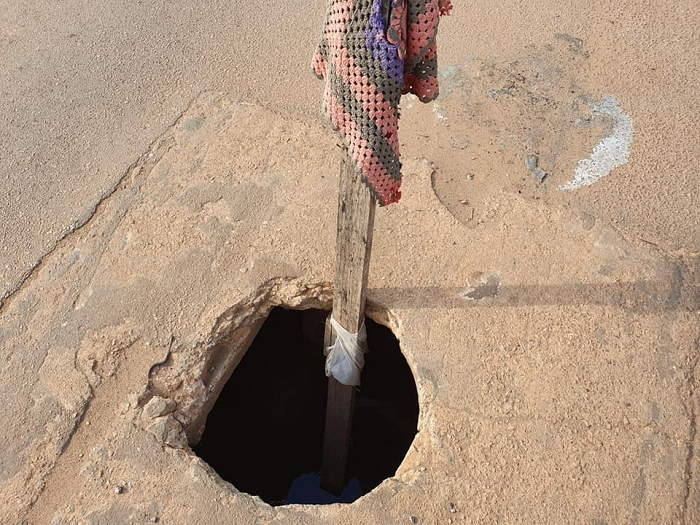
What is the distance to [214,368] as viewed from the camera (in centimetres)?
392

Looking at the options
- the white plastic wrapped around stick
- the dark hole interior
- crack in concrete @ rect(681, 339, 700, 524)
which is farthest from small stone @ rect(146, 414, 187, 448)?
crack in concrete @ rect(681, 339, 700, 524)

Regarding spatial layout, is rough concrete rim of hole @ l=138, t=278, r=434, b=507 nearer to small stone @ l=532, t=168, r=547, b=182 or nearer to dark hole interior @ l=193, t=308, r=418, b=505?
dark hole interior @ l=193, t=308, r=418, b=505

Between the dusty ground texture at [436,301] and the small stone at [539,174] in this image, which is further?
the small stone at [539,174]

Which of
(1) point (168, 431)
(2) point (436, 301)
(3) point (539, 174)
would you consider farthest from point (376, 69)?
(3) point (539, 174)

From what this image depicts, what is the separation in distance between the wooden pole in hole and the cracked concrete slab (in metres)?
0.34

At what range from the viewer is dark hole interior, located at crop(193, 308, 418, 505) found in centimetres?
567

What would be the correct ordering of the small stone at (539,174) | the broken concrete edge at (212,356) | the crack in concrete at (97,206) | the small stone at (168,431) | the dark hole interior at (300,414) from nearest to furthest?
1. the small stone at (168,431)
2. the broken concrete edge at (212,356)
3. the crack in concrete at (97,206)
4. the small stone at (539,174)
5. the dark hole interior at (300,414)

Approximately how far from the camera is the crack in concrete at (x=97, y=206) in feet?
13.8

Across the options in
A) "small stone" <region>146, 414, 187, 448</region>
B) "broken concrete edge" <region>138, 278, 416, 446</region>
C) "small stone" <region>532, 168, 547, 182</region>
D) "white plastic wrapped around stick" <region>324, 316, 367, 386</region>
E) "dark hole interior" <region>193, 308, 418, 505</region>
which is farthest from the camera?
"dark hole interior" <region>193, 308, 418, 505</region>

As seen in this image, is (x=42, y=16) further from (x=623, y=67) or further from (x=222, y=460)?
(x=623, y=67)

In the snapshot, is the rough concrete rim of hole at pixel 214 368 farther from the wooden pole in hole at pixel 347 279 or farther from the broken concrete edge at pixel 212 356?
the wooden pole in hole at pixel 347 279

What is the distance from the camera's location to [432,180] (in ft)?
15.7

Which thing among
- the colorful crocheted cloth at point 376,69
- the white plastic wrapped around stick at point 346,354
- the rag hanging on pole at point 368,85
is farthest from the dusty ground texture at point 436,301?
the colorful crocheted cloth at point 376,69

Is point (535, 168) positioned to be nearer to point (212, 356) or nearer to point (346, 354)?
point (346, 354)
